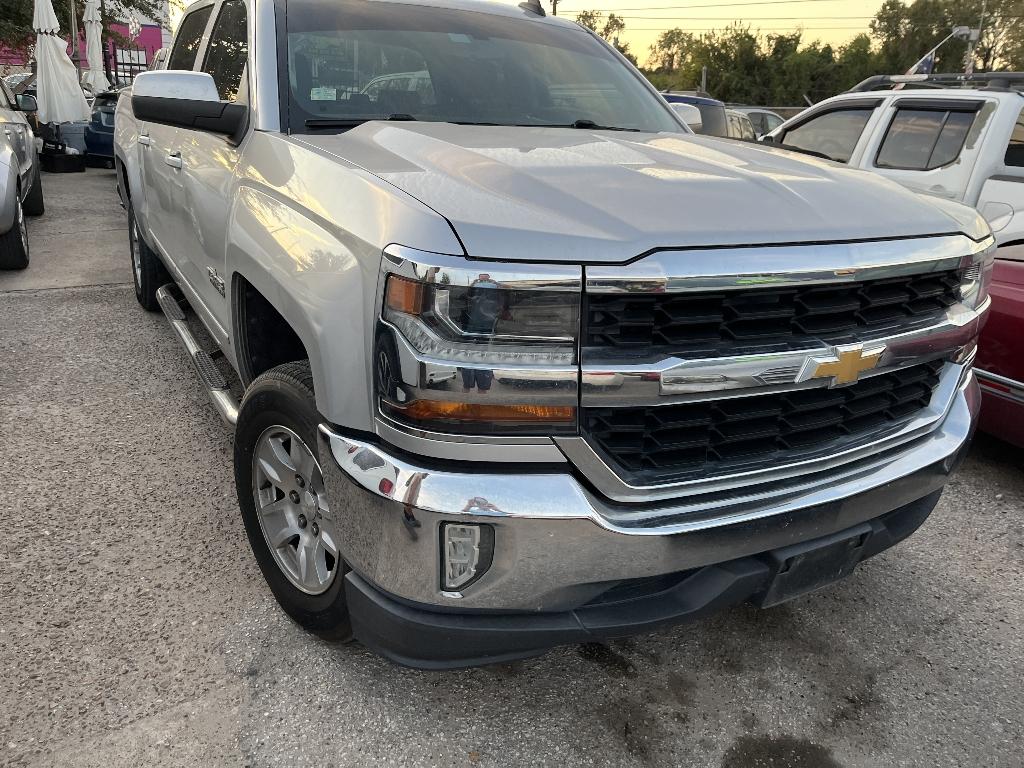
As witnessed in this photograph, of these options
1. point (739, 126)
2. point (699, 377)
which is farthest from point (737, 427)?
point (739, 126)

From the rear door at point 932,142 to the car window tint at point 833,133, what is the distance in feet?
0.75

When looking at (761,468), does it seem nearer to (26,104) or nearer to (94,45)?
(26,104)

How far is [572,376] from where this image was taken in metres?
1.63

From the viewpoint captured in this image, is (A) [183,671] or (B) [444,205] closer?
(B) [444,205]

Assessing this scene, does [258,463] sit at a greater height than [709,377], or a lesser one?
lesser

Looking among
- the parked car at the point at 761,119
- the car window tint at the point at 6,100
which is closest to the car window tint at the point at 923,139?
the car window tint at the point at 6,100

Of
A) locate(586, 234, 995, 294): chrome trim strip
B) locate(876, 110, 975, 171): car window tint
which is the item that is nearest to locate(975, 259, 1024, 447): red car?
locate(586, 234, 995, 294): chrome trim strip

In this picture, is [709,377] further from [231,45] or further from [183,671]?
[231,45]

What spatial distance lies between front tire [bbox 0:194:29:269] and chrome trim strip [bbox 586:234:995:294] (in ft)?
21.4

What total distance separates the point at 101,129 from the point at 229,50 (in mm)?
11543

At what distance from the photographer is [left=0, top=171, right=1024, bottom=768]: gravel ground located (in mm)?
2080

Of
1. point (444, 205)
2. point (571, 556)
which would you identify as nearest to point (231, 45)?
point (444, 205)

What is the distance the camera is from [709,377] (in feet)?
5.62

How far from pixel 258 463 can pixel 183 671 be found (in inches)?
24.2
